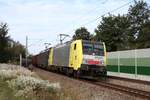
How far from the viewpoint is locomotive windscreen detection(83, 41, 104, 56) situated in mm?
30659

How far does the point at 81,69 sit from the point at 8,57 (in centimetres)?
4710

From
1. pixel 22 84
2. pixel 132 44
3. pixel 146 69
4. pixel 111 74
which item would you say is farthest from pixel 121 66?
pixel 132 44

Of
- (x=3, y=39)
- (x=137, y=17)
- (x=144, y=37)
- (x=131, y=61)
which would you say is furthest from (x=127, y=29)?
(x=131, y=61)

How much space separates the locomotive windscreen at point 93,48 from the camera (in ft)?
101

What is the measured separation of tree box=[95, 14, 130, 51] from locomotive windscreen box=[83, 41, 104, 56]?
39.8 metres

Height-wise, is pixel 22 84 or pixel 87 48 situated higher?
pixel 87 48

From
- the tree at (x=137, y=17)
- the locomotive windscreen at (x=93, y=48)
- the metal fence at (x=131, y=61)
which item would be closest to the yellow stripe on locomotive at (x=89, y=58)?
the locomotive windscreen at (x=93, y=48)

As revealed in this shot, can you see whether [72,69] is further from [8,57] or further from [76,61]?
[8,57]

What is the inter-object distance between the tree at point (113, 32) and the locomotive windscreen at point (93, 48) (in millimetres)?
39809

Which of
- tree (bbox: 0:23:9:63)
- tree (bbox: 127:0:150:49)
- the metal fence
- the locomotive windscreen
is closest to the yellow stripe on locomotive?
the locomotive windscreen

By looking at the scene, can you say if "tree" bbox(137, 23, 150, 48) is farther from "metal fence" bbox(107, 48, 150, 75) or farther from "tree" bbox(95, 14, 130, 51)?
"metal fence" bbox(107, 48, 150, 75)

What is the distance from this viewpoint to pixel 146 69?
31547mm

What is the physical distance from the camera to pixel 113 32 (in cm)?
7581

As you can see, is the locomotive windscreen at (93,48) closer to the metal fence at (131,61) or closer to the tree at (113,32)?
the metal fence at (131,61)
